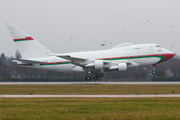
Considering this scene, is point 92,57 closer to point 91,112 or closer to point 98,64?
point 98,64

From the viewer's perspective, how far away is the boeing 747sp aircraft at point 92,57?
45.6m

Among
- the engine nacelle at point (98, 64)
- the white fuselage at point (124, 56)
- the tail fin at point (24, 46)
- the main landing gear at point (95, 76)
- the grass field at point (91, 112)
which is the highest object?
the tail fin at point (24, 46)

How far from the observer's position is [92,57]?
1836 inches

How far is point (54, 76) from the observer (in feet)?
197

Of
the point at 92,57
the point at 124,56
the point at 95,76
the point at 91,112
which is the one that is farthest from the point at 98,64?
the point at 91,112

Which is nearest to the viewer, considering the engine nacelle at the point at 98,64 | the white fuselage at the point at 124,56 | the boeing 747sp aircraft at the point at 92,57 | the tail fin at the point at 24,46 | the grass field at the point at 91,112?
Answer: the grass field at the point at 91,112

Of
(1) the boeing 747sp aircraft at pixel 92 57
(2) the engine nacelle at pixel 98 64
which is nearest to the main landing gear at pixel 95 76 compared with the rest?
(1) the boeing 747sp aircraft at pixel 92 57

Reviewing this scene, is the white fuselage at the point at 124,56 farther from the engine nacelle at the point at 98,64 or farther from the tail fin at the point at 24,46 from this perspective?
the engine nacelle at the point at 98,64

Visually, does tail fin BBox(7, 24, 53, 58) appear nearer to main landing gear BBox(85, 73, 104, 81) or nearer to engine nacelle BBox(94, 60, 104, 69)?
main landing gear BBox(85, 73, 104, 81)

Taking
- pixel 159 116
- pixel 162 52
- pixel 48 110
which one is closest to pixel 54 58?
pixel 162 52

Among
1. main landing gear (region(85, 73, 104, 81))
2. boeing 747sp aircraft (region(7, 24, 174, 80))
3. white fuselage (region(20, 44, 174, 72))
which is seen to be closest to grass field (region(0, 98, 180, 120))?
boeing 747sp aircraft (region(7, 24, 174, 80))

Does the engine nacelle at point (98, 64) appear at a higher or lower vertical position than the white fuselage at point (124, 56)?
lower

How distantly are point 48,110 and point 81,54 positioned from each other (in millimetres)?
31497

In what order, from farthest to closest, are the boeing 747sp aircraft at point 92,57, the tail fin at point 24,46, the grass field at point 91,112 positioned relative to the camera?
the tail fin at point 24,46 → the boeing 747sp aircraft at point 92,57 → the grass field at point 91,112
